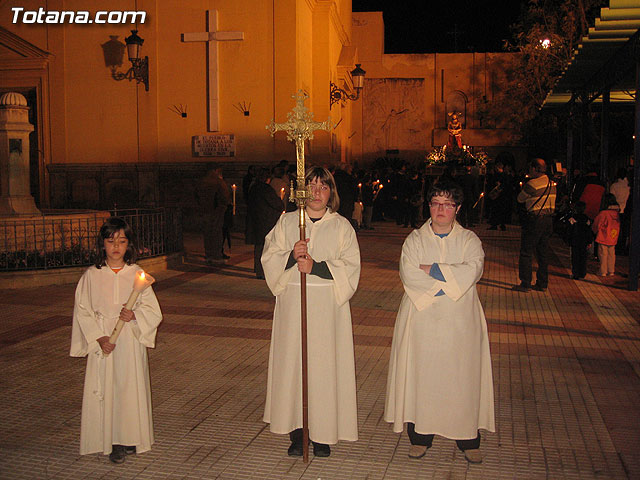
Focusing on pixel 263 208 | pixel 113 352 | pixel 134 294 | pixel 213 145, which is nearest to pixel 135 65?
pixel 213 145

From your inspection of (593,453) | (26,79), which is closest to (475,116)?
(26,79)

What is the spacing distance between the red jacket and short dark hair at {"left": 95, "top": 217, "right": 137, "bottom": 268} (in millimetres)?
9955

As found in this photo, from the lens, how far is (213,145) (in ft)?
71.6

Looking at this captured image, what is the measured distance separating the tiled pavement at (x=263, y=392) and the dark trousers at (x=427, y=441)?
105 millimetres

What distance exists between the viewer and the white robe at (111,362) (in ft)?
15.4

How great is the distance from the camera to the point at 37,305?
33.4ft

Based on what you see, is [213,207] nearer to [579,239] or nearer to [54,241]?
[54,241]

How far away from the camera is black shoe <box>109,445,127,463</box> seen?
4.79 metres

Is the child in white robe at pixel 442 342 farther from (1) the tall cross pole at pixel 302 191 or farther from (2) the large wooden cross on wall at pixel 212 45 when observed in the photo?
(2) the large wooden cross on wall at pixel 212 45

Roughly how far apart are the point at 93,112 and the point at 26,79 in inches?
94.1

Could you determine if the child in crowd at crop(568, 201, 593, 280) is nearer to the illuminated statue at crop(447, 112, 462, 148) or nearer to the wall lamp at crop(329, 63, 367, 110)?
the wall lamp at crop(329, 63, 367, 110)

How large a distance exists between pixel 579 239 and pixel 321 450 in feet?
29.0

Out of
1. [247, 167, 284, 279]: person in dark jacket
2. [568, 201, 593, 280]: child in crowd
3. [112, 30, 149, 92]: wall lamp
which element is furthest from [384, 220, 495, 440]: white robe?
[112, 30, 149, 92]: wall lamp

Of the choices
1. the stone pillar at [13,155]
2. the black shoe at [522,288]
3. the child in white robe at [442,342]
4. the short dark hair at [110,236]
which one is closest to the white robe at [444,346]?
the child in white robe at [442,342]
